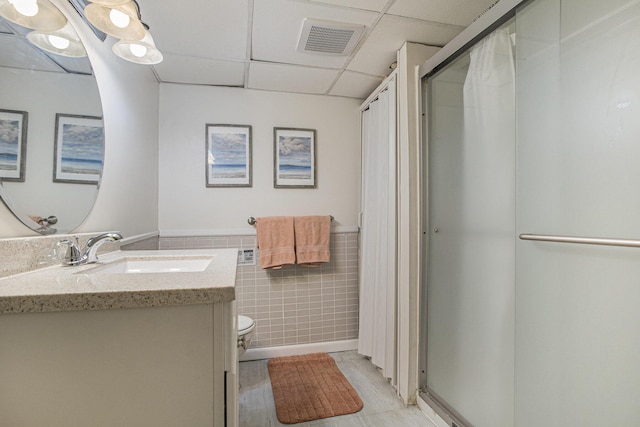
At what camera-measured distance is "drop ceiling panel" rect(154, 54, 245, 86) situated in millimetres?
1810

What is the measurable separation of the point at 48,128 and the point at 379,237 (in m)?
1.67

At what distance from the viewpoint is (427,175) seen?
61.5 inches

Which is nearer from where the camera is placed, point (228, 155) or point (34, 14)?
point (34, 14)

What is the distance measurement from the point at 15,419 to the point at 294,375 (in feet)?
5.23

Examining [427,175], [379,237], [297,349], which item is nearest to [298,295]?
[297,349]

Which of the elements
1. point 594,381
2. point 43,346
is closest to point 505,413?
point 594,381

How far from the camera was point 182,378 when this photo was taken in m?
0.59

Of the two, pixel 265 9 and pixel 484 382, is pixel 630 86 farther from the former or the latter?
pixel 265 9

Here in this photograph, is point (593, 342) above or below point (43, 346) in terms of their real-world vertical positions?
below

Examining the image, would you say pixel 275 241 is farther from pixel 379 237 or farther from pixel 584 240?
pixel 584 240

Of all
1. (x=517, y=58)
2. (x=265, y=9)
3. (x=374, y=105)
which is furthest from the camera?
(x=374, y=105)

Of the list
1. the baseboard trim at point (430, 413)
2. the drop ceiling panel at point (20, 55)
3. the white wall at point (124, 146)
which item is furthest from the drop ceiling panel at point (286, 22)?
the baseboard trim at point (430, 413)

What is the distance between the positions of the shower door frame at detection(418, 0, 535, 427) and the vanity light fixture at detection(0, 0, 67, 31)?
1552 millimetres

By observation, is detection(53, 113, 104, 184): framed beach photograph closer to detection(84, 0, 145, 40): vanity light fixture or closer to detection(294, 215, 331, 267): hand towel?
detection(84, 0, 145, 40): vanity light fixture
